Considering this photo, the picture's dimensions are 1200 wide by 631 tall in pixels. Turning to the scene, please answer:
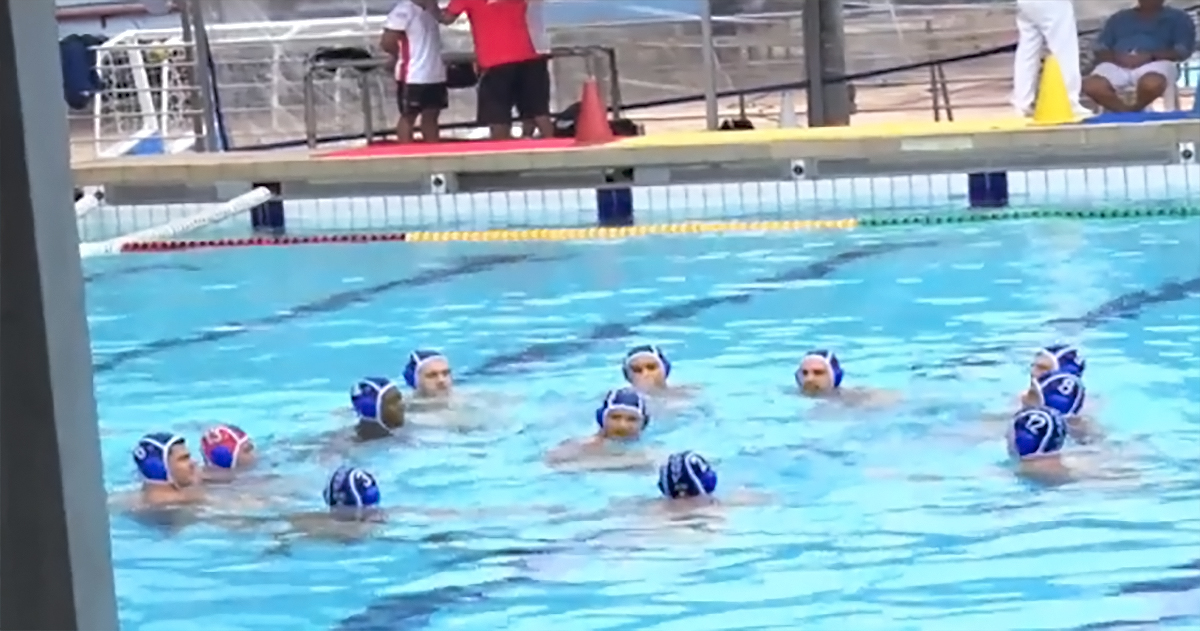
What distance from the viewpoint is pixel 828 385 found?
5188 mm

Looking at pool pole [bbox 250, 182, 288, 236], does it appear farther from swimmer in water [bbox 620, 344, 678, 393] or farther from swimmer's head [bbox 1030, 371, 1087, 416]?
swimmer's head [bbox 1030, 371, 1087, 416]

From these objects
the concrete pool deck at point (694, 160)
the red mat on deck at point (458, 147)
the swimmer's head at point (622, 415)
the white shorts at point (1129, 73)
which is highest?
the white shorts at point (1129, 73)

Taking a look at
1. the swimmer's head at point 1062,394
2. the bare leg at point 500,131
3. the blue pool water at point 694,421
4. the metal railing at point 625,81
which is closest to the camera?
the blue pool water at point 694,421

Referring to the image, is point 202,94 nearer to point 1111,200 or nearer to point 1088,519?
point 1111,200

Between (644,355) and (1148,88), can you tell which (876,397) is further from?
(1148,88)

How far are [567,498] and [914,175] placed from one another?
5.36 metres

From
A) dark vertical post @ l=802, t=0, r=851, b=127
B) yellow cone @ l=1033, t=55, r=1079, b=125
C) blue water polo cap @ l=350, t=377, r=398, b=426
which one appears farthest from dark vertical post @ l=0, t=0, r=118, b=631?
dark vertical post @ l=802, t=0, r=851, b=127

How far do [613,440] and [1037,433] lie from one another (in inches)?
42.0

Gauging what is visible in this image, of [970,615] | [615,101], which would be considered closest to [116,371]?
[970,615]

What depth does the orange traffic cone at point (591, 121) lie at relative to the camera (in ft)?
31.9

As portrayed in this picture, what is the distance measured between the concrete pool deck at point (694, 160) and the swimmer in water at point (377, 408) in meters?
4.62

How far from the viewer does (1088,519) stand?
13.1 ft

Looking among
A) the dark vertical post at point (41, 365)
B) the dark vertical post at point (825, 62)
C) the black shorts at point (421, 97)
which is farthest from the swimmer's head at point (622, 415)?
the dark vertical post at point (825, 62)

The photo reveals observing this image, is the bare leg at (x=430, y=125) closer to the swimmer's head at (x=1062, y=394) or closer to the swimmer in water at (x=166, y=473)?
the swimmer in water at (x=166, y=473)
